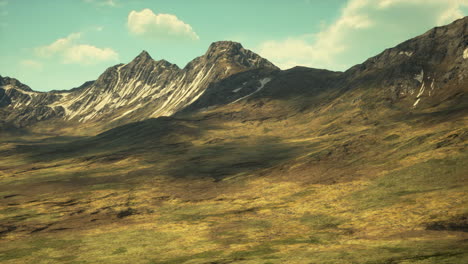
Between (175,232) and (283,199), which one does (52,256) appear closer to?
(175,232)

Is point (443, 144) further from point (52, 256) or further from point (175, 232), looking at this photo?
point (52, 256)

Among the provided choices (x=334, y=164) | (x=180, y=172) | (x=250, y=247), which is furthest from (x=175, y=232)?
(x=180, y=172)

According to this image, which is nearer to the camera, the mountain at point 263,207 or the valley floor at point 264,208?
the valley floor at point 264,208

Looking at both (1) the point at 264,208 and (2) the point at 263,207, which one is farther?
(2) the point at 263,207

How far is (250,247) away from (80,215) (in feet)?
162

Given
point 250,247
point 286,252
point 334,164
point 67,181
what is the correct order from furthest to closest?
1. point 67,181
2. point 334,164
3. point 250,247
4. point 286,252

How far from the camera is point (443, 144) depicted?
321ft

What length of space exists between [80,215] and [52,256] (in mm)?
30126

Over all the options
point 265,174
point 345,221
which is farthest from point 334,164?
point 345,221

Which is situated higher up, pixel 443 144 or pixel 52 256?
pixel 443 144

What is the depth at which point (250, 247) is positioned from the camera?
5184 centimetres

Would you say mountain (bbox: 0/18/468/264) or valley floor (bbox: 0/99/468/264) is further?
mountain (bbox: 0/18/468/264)

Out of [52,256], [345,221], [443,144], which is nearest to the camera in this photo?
[52,256]

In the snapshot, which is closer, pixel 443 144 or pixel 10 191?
pixel 443 144
